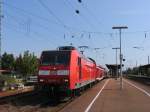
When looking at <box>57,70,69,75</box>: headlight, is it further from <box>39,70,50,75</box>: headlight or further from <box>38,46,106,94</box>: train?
<box>39,70,50,75</box>: headlight

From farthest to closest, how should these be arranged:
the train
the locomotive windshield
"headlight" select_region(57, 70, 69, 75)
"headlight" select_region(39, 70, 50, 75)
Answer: the locomotive windshield, "headlight" select_region(39, 70, 50, 75), "headlight" select_region(57, 70, 69, 75), the train

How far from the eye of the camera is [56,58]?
25.1 m

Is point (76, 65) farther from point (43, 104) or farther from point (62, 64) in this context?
point (43, 104)

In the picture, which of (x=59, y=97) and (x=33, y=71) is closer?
(x=59, y=97)

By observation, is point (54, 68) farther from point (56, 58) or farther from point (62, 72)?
point (56, 58)

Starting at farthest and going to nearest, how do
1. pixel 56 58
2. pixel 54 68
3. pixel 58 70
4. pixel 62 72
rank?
pixel 56 58, pixel 54 68, pixel 58 70, pixel 62 72

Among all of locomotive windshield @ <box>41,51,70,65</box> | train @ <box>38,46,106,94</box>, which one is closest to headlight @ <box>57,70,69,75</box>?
train @ <box>38,46,106,94</box>

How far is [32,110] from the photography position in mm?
20312

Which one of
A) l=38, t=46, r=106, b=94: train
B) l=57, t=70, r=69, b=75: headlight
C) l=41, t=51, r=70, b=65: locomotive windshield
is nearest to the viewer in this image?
l=38, t=46, r=106, b=94: train

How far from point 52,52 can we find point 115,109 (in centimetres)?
702

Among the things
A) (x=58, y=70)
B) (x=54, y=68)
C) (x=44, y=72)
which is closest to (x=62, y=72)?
(x=58, y=70)

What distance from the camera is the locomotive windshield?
81.8 ft

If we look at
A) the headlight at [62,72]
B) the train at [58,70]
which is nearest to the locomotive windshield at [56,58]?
the train at [58,70]

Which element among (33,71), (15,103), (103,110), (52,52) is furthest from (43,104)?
(33,71)
